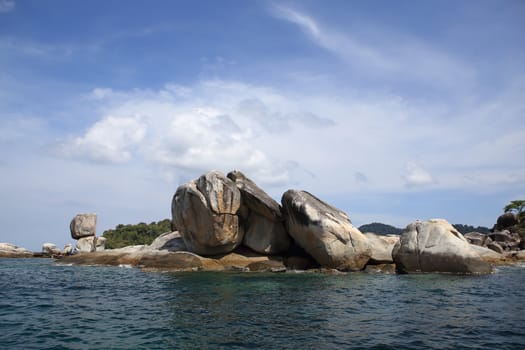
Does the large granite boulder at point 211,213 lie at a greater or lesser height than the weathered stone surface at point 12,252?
greater

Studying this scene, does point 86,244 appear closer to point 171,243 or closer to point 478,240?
point 171,243

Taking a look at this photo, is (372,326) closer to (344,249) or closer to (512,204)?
(344,249)

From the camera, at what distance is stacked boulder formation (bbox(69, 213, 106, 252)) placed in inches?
2269

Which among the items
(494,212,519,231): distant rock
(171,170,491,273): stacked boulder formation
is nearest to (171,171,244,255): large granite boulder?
(171,170,491,273): stacked boulder formation

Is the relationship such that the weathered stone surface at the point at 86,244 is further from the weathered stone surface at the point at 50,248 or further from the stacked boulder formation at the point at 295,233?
the stacked boulder formation at the point at 295,233

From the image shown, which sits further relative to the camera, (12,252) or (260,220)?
(12,252)

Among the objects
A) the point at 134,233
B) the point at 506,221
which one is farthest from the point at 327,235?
the point at 134,233

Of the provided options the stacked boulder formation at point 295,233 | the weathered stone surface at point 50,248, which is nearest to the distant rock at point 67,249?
the weathered stone surface at point 50,248

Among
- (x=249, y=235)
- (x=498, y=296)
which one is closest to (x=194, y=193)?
(x=249, y=235)

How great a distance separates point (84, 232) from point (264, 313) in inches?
1920

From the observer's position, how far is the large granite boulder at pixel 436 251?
94.9 feet

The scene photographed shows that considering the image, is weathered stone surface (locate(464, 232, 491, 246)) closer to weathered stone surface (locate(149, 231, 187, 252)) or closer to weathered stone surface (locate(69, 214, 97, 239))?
weathered stone surface (locate(149, 231, 187, 252))

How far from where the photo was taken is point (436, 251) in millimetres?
29188

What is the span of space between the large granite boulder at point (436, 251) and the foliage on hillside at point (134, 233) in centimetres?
6713
